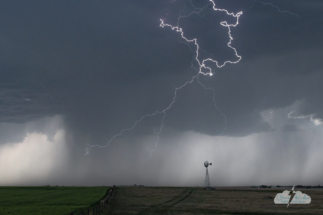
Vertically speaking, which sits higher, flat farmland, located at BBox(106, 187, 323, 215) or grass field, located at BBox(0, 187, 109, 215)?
grass field, located at BBox(0, 187, 109, 215)

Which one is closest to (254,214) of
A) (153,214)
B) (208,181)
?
(153,214)

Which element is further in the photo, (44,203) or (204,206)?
(44,203)

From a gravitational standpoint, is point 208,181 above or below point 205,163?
below

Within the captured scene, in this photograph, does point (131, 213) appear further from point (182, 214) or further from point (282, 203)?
point (282, 203)

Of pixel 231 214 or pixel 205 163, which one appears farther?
pixel 205 163

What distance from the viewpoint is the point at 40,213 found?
2784 cm

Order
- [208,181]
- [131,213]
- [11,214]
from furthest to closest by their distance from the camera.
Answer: [208,181], [131,213], [11,214]

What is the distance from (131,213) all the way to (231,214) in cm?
1099

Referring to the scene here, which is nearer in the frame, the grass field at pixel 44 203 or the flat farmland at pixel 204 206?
the grass field at pixel 44 203

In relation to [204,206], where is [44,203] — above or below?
above

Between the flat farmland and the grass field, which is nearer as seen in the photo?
the grass field

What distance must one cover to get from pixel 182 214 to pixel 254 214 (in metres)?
7.94

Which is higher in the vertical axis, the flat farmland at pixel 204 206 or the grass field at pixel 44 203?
the grass field at pixel 44 203

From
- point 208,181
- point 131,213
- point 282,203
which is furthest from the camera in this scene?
point 208,181
